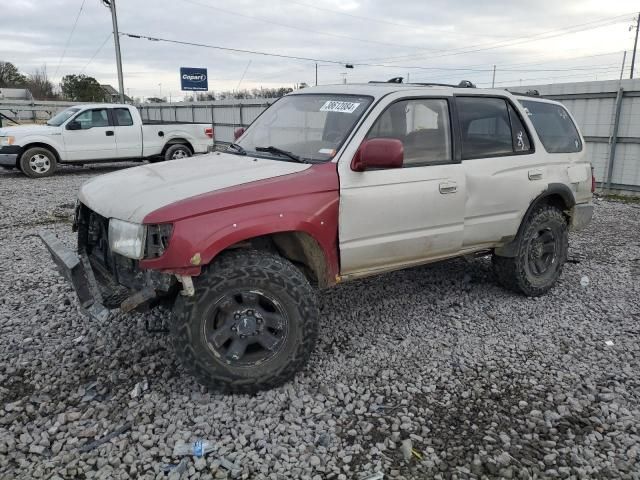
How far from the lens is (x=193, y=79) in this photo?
26.8m

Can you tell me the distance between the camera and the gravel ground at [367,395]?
264cm

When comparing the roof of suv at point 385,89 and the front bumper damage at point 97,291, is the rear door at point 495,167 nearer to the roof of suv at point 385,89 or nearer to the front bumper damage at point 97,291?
the roof of suv at point 385,89

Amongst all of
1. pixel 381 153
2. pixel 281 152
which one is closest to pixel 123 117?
pixel 281 152

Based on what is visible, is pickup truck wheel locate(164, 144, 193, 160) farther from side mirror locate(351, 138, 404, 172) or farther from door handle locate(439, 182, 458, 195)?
side mirror locate(351, 138, 404, 172)

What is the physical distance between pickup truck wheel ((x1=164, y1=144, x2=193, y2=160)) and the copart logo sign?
14058 mm

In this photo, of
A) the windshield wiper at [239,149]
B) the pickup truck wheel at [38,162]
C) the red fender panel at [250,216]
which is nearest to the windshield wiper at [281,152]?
the windshield wiper at [239,149]

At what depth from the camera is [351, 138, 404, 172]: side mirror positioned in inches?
130

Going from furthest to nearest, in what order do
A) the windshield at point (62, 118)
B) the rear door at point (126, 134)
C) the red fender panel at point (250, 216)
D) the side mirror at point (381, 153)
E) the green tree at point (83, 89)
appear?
the green tree at point (83, 89) → the rear door at point (126, 134) → the windshield at point (62, 118) → the side mirror at point (381, 153) → the red fender panel at point (250, 216)

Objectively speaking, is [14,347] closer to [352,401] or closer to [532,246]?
[352,401]

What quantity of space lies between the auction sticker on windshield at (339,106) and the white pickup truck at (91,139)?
1053 centimetres

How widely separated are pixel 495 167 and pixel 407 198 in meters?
1.05

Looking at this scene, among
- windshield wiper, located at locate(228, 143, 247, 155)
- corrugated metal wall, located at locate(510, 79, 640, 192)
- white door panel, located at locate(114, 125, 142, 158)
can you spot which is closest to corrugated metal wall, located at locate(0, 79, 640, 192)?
corrugated metal wall, located at locate(510, 79, 640, 192)

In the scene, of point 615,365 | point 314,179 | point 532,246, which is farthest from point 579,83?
point 314,179

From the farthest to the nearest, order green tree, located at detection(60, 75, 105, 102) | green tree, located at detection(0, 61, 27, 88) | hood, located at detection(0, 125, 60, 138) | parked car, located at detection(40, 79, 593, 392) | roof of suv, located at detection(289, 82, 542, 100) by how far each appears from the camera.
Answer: green tree, located at detection(0, 61, 27, 88)
green tree, located at detection(60, 75, 105, 102)
hood, located at detection(0, 125, 60, 138)
roof of suv, located at detection(289, 82, 542, 100)
parked car, located at detection(40, 79, 593, 392)
